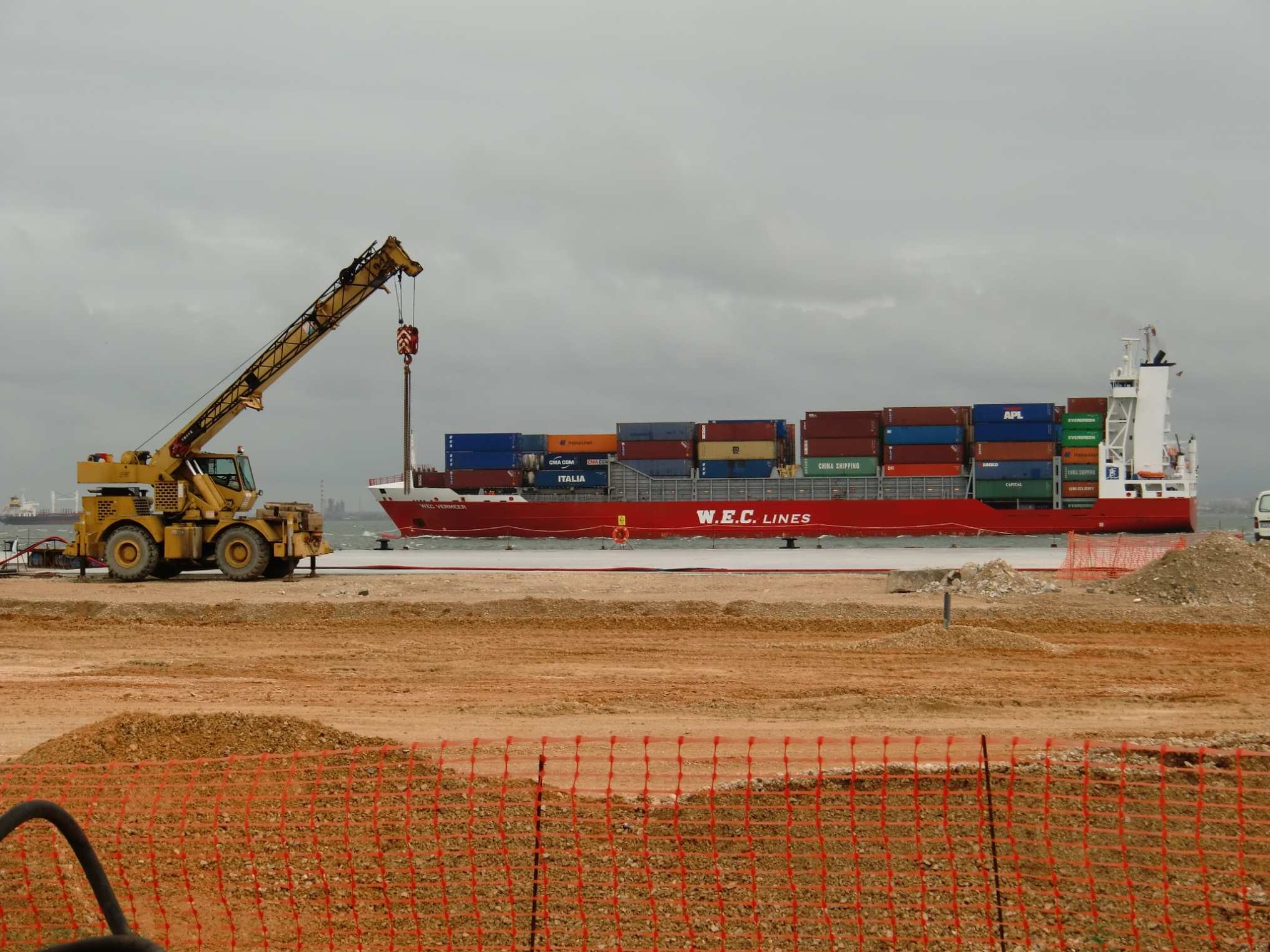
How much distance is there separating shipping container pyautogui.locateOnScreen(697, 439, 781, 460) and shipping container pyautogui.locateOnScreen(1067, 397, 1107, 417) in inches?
533

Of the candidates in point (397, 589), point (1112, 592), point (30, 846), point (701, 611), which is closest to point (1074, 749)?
point (30, 846)

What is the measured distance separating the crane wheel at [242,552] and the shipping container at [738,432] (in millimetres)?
28581

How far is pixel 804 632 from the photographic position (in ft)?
52.6

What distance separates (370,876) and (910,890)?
2981 millimetres

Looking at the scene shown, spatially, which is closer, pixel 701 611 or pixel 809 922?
pixel 809 922

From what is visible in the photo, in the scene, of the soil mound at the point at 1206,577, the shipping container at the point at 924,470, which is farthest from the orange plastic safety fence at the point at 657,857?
the shipping container at the point at 924,470

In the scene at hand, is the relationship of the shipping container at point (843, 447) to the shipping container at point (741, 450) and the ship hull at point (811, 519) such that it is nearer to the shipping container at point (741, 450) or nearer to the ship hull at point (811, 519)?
the shipping container at point (741, 450)

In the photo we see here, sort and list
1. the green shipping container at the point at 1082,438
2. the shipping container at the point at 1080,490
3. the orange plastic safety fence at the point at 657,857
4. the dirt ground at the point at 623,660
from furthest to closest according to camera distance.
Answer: the green shipping container at the point at 1082,438, the shipping container at the point at 1080,490, the dirt ground at the point at 623,660, the orange plastic safety fence at the point at 657,857

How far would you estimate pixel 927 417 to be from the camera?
47344 millimetres

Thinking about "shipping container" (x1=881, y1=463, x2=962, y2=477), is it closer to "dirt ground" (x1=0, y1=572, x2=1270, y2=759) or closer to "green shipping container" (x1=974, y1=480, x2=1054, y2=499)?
"green shipping container" (x1=974, y1=480, x2=1054, y2=499)

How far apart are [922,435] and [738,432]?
8.35 meters

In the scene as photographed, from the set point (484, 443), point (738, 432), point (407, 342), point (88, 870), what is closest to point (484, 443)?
point (484, 443)

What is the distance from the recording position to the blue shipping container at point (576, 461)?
160 ft

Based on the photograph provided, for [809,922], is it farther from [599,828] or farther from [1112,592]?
[1112,592]
